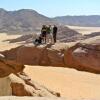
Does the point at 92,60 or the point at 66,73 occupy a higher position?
the point at 92,60

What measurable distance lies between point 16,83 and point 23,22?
96676mm

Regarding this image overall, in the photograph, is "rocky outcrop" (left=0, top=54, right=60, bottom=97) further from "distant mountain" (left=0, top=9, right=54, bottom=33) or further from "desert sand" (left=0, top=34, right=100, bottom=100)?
"distant mountain" (left=0, top=9, right=54, bottom=33)

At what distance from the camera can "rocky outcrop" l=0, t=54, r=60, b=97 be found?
19.1 m

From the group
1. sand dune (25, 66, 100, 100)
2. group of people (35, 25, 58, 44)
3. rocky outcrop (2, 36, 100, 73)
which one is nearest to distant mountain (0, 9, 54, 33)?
sand dune (25, 66, 100, 100)

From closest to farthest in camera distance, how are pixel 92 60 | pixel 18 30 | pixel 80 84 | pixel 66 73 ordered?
pixel 92 60 → pixel 80 84 → pixel 66 73 → pixel 18 30

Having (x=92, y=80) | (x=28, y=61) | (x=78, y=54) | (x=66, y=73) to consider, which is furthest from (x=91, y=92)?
(x=78, y=54)

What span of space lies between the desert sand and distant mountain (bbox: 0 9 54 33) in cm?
7243

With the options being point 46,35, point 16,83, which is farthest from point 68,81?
point 46,35

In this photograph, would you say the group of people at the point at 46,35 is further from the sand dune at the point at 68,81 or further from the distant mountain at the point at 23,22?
the distant mountain at the point at 23,22

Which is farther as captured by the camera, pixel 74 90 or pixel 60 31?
pixel 60 31

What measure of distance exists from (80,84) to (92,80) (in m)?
1.69

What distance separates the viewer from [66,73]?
3158 cm

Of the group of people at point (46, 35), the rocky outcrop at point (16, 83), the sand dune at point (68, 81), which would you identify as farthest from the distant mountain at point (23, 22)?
the group of people at point (46, 35)

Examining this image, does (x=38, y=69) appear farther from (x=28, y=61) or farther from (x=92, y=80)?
(x=28, y=61)
